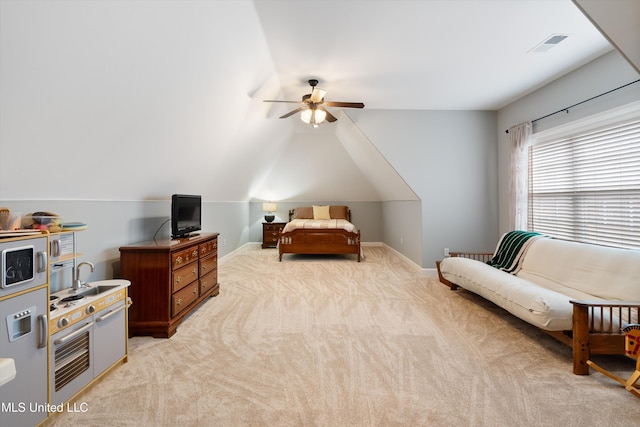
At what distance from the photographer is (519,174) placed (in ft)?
12.4

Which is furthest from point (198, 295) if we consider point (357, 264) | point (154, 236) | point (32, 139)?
point (357, 264)

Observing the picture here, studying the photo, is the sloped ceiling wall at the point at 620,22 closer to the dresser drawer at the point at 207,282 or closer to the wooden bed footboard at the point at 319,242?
the dresser drawer at the point at 207,282

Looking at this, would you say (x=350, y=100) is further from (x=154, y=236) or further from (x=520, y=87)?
(x=154, y=236)

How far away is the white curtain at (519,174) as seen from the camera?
3.73m

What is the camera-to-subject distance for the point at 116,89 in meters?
1.94

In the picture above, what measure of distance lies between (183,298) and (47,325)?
1.37 metres

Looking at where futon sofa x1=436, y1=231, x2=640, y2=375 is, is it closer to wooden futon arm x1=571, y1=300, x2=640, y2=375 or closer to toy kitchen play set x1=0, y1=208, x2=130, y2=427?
wooden futon arm x1=571, y1=300, x2=640, y2=375

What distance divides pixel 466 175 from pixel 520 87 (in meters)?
1.34

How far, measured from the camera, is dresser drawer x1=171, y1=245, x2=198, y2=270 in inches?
105

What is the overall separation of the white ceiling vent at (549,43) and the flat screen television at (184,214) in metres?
3.79

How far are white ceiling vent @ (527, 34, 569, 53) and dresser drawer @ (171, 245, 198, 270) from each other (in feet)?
12.4

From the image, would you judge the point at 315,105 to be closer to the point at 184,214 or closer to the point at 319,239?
the point at 184,214

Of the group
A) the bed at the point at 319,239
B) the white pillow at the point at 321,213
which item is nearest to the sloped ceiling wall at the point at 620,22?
the bed at the point at 319,239

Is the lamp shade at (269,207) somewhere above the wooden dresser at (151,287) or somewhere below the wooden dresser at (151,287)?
above
